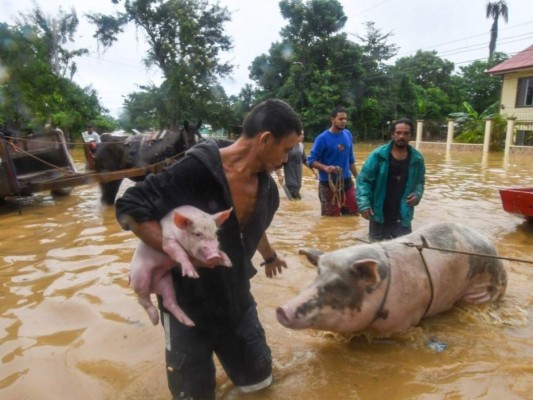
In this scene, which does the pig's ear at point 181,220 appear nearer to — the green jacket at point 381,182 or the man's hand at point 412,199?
the green jacket at point 381,182

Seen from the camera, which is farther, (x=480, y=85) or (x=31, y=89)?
(x=480, y=85)

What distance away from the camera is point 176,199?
7.11 feet

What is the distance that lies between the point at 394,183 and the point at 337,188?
210cm

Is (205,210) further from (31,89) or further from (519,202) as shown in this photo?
(31,89)

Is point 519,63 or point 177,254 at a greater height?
point 519,63

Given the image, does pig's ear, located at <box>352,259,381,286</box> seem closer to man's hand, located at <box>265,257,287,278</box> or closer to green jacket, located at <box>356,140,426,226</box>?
man's hand, located at <box>265,257,287,278</box>

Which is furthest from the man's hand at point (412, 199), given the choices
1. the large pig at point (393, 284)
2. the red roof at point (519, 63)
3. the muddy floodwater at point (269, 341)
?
the red roof at point (519, 63)

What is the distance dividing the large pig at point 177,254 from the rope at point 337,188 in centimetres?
478

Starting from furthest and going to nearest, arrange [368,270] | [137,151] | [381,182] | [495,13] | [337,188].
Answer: [495,13]
[137,151]
[337,188]
[381,182]
[368,270]

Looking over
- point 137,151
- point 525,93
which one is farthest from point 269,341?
point 525,93

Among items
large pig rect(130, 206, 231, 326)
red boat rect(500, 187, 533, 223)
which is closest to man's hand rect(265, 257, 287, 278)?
large pig rect(130, 206, 231, 326)

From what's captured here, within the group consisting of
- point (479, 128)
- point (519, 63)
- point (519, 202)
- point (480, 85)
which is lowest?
point (519, 202)

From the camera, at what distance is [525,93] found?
23.8 metres

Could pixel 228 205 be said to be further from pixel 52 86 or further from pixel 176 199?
pixel 52 86
